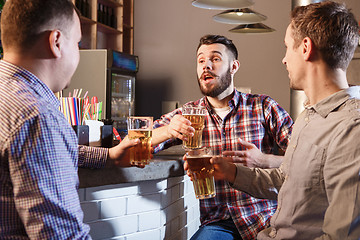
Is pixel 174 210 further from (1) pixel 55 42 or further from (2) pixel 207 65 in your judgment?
(1) pixel 55 42

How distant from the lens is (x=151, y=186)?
1.83 meters

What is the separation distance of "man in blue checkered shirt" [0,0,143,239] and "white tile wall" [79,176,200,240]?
0.55 meters

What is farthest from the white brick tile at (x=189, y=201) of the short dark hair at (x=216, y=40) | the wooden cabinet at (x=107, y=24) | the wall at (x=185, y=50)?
the wall at (x=185, y=50)

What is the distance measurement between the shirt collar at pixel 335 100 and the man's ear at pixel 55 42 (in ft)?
2.91

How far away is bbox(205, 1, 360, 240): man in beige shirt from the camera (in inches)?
50.2

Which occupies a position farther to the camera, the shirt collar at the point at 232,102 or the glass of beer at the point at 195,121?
the shirt collar at the point at 232,102

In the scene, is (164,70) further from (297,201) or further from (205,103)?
(297,201)

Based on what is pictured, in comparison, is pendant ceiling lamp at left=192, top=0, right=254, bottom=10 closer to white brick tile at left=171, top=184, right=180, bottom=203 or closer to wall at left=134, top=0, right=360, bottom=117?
white brick tile at left=171, top=184, right=180, bottom=203

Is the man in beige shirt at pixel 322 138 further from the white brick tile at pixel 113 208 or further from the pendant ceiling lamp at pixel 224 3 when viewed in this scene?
the pendant ceiling lamp at pixel 224 3

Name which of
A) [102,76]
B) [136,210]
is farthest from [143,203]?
[102,76]

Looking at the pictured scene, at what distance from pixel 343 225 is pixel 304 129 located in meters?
0.39

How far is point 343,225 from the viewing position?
4.15 ft

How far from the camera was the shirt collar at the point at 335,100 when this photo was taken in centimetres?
143

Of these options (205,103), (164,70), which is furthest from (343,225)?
(164,70)
